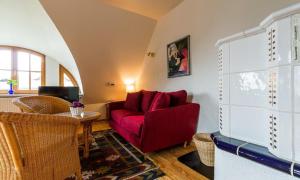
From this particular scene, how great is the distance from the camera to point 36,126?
1.05 m

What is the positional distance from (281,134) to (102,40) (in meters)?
3.38

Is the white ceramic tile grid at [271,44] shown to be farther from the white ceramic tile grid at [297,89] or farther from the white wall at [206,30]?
the white wall at [206,30]

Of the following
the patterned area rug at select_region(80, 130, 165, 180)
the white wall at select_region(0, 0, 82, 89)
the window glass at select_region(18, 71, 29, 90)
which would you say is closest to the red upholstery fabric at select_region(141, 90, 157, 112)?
the patterned area rug at select_region(80, 130, 165, 180)

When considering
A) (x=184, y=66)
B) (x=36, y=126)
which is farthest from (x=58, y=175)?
(x=184, y=66)

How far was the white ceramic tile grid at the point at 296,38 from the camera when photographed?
73 cm

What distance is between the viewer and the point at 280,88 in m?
0.79

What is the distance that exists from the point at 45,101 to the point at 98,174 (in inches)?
59.6

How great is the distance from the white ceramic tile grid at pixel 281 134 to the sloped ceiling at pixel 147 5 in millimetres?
2775

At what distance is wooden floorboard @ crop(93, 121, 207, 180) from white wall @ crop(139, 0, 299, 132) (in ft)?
1.92

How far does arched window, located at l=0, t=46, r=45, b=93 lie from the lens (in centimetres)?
402

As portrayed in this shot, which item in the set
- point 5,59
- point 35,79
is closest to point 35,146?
point 35,79

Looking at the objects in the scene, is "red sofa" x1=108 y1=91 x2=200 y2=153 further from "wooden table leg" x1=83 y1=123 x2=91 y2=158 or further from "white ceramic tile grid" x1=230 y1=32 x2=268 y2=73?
"white ceramic tile grid" x1=230 y1=32 x2=268 y2=73

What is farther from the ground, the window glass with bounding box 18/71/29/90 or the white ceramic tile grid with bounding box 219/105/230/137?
the window glass with bounding box 18/71/29/90

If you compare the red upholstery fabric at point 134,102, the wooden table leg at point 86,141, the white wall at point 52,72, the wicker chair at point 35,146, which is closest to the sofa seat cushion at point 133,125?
the wooden table leg at point 86,141
